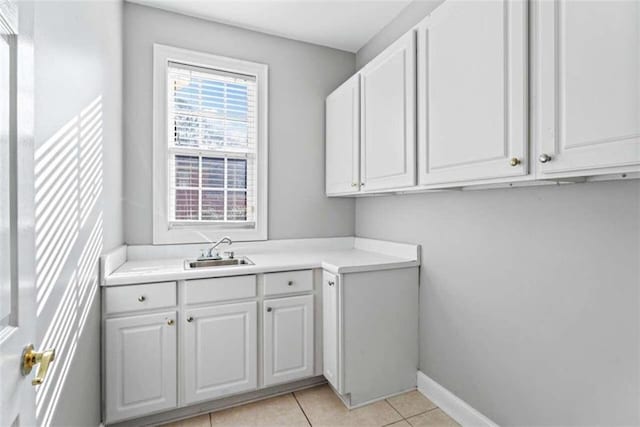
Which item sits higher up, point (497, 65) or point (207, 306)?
point (497, 65)

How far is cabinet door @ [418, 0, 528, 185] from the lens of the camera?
4.19 ft

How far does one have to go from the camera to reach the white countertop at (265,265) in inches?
72.8

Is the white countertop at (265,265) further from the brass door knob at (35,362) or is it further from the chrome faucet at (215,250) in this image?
the brass door knob at (35,362)

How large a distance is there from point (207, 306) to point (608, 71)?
6.91 ft

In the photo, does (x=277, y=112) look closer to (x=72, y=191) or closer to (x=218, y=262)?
(x=218, y=262)

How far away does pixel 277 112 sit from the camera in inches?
109

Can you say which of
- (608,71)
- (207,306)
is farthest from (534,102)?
(207,306)

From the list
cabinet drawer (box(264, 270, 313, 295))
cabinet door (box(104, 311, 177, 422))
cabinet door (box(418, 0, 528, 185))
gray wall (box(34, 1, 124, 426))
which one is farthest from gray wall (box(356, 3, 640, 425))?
gray wall (box(34, 1, 124, 426))

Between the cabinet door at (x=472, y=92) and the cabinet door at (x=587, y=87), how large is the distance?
0.08 m

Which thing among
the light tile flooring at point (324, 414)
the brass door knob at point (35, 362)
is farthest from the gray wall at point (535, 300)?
the brass door knob at point (35, 362)

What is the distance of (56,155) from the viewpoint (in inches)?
45.8

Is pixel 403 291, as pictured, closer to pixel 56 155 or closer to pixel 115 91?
pixel 56 155

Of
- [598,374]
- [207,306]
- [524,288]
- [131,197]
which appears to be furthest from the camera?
[131,197]

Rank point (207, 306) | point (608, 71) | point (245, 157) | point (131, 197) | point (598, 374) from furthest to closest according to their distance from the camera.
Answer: point (245, 157) → point (131, 197) → point (207, 306) → point (598, 374) → point (608, 71)
